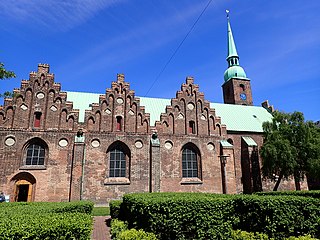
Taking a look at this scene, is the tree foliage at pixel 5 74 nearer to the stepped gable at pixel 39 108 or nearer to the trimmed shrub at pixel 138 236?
the stepped gable at pixel 39 108

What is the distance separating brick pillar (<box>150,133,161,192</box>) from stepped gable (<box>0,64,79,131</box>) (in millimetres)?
8461

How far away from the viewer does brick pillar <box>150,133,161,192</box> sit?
2416 cm

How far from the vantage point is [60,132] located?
24.2 metres

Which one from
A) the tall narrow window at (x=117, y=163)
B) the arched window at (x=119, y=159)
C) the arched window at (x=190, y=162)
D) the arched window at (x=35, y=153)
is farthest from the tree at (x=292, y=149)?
the arched window at (x=35, y=153)

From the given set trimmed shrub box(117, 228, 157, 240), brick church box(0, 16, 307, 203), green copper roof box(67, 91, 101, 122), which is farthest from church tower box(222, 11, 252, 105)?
trimmed shrub box(117, 228, 157, 240)

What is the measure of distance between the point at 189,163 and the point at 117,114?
10.0m

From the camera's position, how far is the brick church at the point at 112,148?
22734 millimetres

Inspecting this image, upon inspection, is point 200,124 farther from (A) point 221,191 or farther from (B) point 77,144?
(B) point 77,144

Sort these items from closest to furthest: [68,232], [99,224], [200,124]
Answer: [68,232] < [99,224] < [200,124]

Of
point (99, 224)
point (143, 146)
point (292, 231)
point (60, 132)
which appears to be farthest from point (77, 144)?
point (292, 231)

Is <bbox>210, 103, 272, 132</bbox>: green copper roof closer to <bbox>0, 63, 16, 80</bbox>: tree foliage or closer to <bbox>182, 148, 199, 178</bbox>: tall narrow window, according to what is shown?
<bbox>182, 148, 199, 178</bbox>: tall narrow window

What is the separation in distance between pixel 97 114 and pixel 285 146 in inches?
820

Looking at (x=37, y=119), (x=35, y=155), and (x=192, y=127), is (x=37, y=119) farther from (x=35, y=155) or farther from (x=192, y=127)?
(x=192, y=127)

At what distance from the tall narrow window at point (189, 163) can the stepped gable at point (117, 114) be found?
539 centimetres
